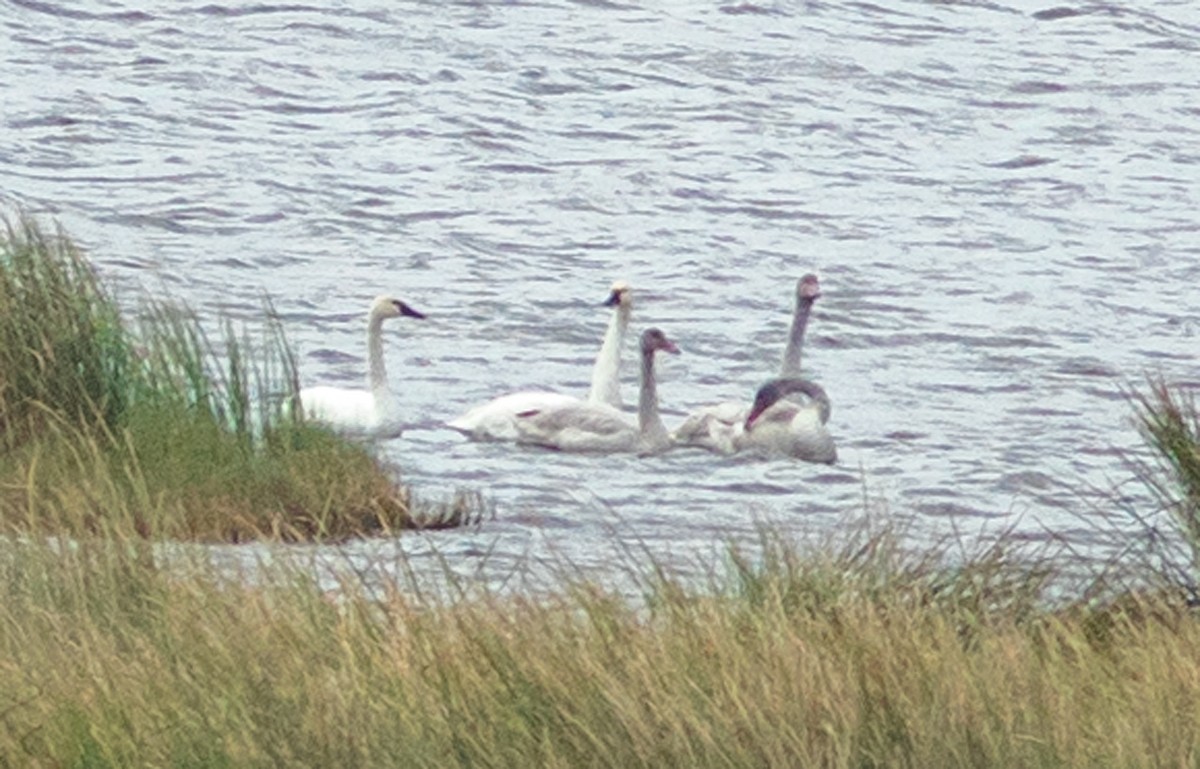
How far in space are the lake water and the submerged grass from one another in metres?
0.33

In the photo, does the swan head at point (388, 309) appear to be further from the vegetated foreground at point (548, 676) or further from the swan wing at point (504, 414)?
the vegetated foreground at point (548, 676)

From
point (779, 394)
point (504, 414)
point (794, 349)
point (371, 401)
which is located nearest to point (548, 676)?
point (504, 414)

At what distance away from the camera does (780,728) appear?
6094 mm

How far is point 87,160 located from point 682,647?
28901mm

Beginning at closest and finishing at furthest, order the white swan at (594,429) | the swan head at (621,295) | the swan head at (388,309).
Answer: the white swan at (594,429) → the swan head at (388,309) → the swan head at (621,295)

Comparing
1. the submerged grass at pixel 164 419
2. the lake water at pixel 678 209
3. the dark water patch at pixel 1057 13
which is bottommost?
the dark water patch at pixel 1057 13

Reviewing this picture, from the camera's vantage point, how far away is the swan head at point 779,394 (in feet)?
55.6

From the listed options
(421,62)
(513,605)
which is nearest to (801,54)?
(421,62)

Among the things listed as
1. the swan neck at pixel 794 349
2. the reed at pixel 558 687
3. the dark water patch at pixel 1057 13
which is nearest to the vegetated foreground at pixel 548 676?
the reed at pixel 558 687

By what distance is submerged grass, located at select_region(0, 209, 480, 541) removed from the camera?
11.3m

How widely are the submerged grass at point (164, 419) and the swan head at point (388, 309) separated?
5.12m

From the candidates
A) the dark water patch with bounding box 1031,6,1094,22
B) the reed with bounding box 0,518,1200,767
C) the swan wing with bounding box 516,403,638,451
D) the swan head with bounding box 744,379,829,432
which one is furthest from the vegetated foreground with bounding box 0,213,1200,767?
the dark water patch with bounding box 1031,6,1094,22

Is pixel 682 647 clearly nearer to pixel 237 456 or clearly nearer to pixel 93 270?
pixel 237 456

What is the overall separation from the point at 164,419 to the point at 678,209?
22391 millimetres
